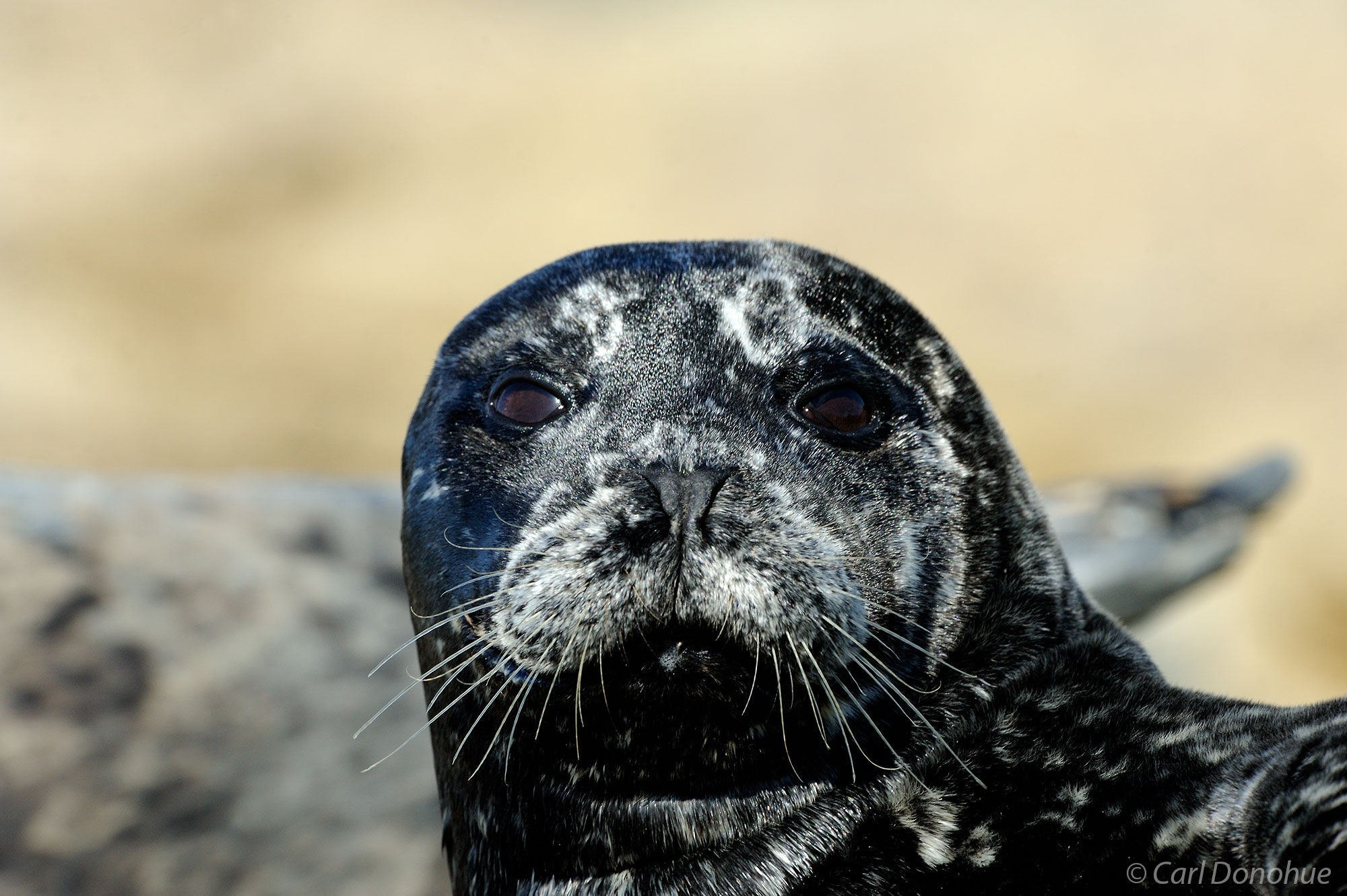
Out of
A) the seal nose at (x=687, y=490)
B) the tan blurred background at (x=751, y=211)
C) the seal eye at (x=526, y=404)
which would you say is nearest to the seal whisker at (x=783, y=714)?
the seal nose at (x=687, y=490)

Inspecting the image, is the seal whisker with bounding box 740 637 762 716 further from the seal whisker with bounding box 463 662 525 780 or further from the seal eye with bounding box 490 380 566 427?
the seal eye with bounding box 490 380 566 427

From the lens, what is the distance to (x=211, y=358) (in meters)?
12.8

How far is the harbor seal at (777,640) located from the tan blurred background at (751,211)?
6.43 m

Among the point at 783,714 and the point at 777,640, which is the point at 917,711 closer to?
the point at 783,714

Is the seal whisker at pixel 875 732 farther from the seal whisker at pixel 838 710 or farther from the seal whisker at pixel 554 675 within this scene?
the seal whisker at pixel 554 675

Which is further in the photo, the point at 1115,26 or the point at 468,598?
the point at 1115,26

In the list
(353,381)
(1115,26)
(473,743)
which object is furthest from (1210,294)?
(473,743)

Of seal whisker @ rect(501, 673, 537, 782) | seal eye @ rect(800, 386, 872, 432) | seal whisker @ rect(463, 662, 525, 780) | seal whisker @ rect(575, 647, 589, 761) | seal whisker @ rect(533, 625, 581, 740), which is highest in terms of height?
seal eye @ rect(800, 386, 872, 432)

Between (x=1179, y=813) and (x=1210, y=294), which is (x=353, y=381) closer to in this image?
(x=1210, y=294)

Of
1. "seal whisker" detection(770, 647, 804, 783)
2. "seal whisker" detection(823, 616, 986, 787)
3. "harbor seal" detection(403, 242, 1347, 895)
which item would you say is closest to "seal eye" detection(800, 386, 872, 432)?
"harbor seal" detection(403, 242, 1347, 895)

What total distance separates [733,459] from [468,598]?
23.9 inches

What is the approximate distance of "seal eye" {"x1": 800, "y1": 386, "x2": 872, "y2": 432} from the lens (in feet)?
9.07

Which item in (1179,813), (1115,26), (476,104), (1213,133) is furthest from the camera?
(476,104)

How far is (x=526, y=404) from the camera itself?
2.84 m
